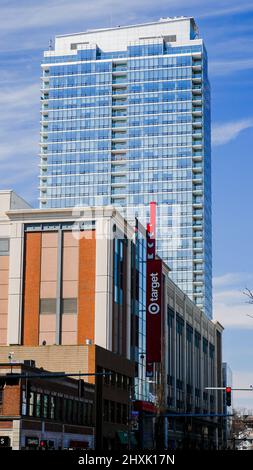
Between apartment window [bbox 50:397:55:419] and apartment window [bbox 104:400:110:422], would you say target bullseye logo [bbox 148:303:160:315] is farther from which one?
apartment window [bbox 50:397:55:419]

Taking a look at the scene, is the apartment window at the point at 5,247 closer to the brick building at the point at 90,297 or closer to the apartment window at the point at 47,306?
the brick building at the point at 90,297

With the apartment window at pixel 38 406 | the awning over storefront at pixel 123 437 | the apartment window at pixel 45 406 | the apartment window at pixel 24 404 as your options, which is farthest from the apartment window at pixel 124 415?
the apartment window at pixel 24 404

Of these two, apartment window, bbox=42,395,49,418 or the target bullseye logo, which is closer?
apartment window, bbox=42,395,49,418

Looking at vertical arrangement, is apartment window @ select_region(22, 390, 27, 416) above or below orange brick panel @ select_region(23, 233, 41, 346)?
below

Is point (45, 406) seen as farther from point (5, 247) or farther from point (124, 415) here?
point (5, 247)

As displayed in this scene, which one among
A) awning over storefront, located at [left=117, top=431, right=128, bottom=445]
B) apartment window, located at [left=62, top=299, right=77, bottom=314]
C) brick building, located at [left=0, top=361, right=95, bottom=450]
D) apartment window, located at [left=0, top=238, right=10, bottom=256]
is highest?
apartment window, located at [left=0, top=238, right=10, bottom=256]

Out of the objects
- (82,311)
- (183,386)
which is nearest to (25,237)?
(82,311)

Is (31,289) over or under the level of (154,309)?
over

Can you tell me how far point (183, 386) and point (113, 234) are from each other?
42.6m

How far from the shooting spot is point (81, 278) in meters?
90.4

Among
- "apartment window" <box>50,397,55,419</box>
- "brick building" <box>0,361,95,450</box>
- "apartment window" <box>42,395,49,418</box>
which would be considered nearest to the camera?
"brick building" <box>0,361,95,450</box>

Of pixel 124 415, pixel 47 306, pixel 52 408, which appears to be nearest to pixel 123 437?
pixel 124 415

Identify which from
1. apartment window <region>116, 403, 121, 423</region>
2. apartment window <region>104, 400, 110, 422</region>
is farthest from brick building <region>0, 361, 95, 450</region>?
apartment window <region>116, 403, 121, 423</region>
